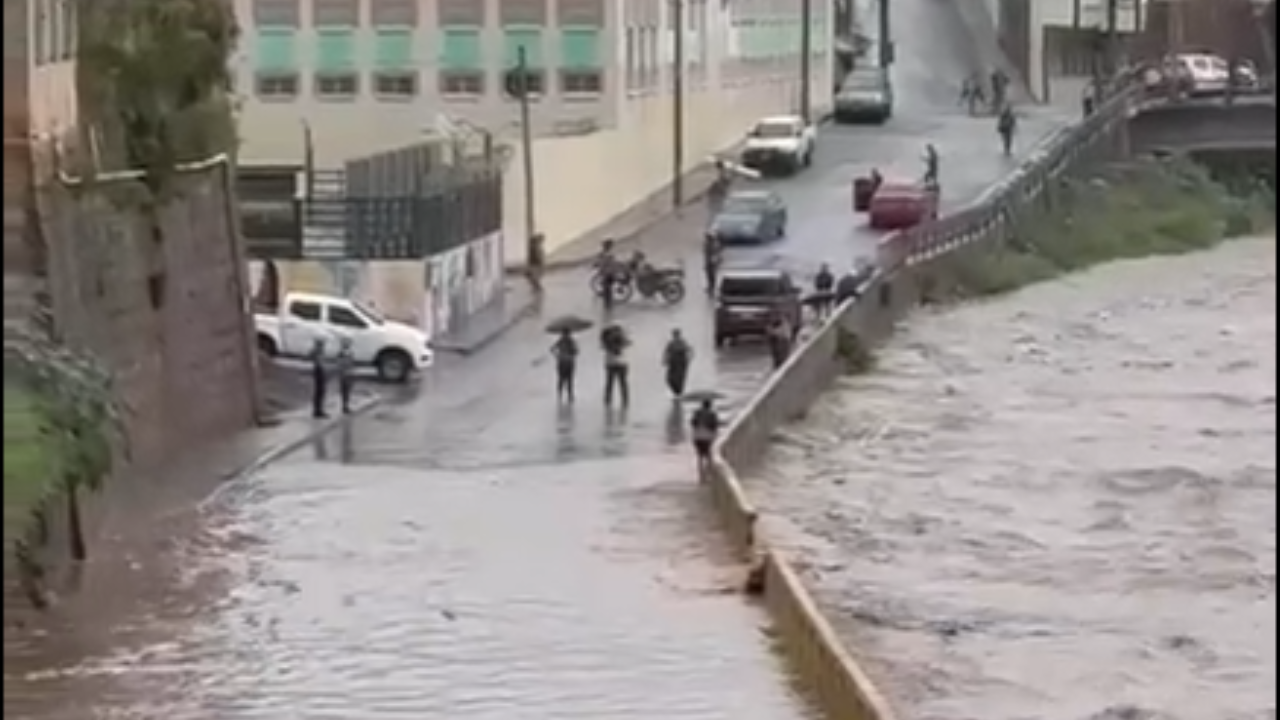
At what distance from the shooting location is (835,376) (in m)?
20.3

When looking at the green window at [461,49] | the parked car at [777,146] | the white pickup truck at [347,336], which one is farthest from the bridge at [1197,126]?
the white pickup truck at [347,336]

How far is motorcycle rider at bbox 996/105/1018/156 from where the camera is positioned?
30.8m

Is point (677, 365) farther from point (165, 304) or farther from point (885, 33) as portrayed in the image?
point (165, 304)

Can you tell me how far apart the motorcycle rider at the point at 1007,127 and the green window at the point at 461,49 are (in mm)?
6659

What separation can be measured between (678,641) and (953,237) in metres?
16.6

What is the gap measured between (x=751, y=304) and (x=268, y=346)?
3.42 metres

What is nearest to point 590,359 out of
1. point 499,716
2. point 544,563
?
point 544,563

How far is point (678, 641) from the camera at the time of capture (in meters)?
10.4

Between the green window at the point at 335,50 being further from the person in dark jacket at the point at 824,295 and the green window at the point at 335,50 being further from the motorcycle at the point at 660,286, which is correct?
the person in dark jacket at the point at 824,295

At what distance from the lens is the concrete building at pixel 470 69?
84.6 feet

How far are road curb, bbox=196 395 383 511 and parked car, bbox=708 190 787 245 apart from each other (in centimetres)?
789

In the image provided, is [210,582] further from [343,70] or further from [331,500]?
[343,70]

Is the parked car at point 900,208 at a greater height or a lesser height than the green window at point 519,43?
lesser

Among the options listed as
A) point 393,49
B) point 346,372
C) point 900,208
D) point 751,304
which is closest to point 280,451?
point 346,372
